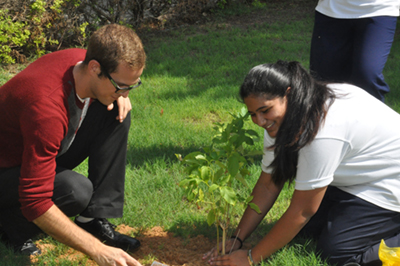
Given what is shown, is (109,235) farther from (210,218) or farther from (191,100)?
(191,100)

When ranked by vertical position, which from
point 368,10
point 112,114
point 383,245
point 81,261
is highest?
point 368,10

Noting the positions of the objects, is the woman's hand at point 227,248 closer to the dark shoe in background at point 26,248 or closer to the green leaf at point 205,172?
the green leaf at point 205,172

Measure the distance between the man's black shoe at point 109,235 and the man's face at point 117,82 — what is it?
104cm

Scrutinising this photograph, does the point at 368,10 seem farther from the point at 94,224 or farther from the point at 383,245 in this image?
the point at 94,224

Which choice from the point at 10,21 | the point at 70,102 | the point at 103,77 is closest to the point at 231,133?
the point at 103,77

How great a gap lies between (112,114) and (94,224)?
83 centimetres

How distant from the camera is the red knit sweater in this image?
2.10m

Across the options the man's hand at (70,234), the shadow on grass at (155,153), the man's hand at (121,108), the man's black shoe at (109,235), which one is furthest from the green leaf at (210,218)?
the shadow on grass at (155,153)

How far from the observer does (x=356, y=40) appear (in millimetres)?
3256

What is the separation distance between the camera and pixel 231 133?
2404 millimetres

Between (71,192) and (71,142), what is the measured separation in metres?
0.35

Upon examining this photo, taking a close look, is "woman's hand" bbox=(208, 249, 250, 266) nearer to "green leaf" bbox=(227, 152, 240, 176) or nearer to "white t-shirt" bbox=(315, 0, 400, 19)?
"green leaf" bbox=(227, 152, 240, 176)

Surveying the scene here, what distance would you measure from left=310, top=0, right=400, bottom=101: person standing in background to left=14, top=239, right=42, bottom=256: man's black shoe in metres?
2.48

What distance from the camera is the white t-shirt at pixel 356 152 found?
2160 mm
